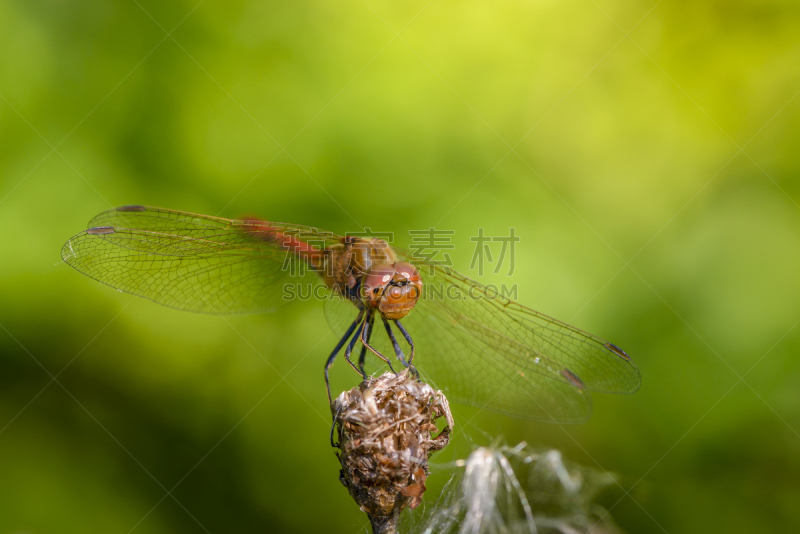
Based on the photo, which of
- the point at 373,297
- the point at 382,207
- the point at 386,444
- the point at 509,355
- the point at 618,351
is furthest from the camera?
the point at 382,207

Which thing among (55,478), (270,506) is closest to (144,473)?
(55,478)

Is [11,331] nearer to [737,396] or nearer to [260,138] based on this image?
[260,138]

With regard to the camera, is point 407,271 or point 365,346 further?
point 365,346

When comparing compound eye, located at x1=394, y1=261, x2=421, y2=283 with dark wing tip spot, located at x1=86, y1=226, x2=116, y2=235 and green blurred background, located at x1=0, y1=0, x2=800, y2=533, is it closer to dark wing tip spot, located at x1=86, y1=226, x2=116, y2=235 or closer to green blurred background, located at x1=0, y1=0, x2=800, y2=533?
green blurred background, located at x1=0, y1=0, x2=800, y2=533

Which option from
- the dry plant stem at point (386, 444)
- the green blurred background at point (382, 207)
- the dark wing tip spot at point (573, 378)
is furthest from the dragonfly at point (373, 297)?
the dry plant stem at point (386, 444)

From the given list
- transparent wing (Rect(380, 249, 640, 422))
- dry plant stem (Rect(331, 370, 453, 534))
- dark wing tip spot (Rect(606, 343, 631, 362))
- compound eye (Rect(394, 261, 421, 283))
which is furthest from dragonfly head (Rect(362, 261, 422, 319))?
dark wing tip spot (Rect(606, 343, 631, 362))

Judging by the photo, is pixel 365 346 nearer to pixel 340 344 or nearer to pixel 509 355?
pixel 340 344

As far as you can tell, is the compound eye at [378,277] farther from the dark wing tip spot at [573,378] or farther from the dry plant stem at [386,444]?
the dark wing tip spot at [573,378]

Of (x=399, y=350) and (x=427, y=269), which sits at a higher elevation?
(x=427, y=269)

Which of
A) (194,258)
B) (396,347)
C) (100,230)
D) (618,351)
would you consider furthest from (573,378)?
(100,230)
